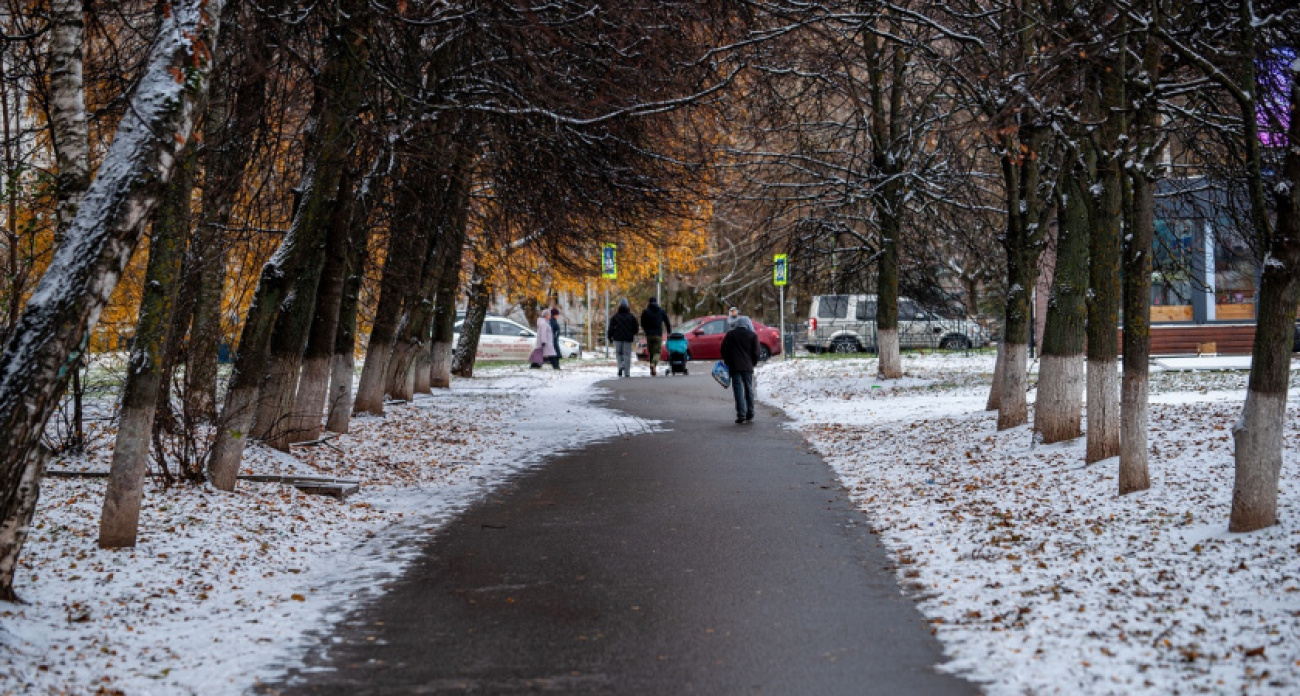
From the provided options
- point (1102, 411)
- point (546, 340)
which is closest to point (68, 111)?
point (1102, 411)

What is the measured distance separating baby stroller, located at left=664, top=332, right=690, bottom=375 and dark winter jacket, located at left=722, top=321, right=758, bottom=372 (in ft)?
47.1

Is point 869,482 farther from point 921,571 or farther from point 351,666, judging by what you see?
point 351,666

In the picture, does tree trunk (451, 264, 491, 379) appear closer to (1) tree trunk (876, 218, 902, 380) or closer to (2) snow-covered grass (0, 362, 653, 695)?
(1) tree trunk (876, 218, 902, 380)

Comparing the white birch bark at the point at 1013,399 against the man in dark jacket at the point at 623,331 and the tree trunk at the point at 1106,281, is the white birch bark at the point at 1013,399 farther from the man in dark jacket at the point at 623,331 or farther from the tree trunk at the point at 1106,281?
the man in dark jacket at the point at 623,331

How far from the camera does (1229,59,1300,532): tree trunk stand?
7.18 meters

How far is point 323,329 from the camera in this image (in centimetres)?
1350

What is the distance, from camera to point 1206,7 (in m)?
10.7

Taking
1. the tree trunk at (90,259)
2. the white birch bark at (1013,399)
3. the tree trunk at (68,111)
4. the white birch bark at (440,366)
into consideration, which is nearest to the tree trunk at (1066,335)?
the white birch bark at (1013,399)

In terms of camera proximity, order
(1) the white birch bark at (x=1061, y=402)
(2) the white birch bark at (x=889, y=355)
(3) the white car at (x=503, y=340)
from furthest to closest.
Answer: (3) the white car at (x=503, y=340) → (2) the white birch bark at (x=889, y=355) → (1) the white birch bark at (x=1061, y=402)

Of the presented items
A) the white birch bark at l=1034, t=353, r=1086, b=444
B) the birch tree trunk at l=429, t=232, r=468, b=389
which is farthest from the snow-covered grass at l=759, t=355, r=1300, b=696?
the birch tree trunk at l=429, t=232, r=468, b=389

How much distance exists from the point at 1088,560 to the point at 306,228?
689 cm

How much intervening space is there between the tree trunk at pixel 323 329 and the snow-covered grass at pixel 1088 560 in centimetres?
575

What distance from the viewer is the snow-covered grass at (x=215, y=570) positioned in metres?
5.48

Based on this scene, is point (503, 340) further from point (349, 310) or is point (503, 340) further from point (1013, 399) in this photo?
point (1013, 399)
